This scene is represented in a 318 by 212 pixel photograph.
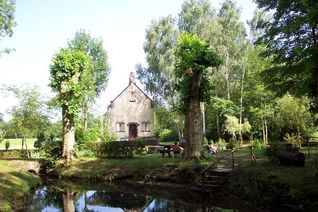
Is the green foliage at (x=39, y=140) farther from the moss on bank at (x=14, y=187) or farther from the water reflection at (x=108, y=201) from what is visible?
the water reflection at (x=108, y=201)

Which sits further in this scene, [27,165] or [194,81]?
[27,165]

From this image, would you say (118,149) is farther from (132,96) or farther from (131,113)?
(132,96)

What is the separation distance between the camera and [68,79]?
2561cm

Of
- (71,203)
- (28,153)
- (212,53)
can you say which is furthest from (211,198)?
(28,153)

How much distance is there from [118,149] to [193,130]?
7166mm

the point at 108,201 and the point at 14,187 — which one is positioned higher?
the point at 14,187

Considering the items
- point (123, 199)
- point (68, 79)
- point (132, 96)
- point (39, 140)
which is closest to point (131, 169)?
point (123, 199)

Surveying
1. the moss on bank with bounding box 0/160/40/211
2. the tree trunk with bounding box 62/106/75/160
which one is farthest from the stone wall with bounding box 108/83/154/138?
the moss on bank with bounding box 0/160/40/211

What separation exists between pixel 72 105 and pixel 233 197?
46.7 ft

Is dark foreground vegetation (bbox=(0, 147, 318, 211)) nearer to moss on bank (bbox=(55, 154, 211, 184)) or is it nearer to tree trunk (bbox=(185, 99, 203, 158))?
moss on bank (bbox=(55, 154, 211, 184))

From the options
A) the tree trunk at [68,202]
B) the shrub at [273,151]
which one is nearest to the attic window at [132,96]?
the tree trunk at [68,202]

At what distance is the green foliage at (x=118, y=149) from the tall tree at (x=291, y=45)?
11.7 metres

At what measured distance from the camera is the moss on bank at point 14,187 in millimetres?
13642

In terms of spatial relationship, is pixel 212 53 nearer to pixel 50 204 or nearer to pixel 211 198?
pixel 211 198
